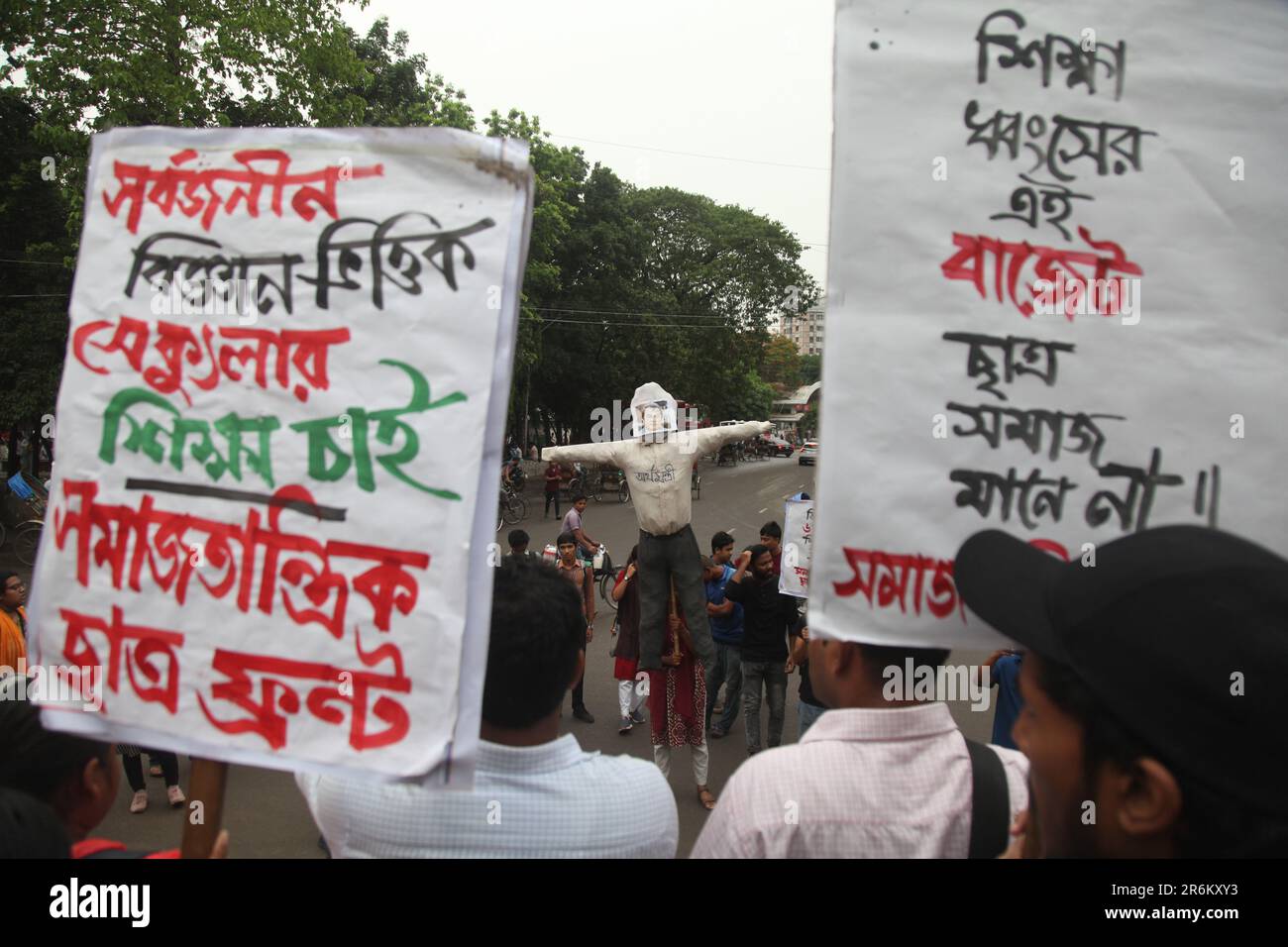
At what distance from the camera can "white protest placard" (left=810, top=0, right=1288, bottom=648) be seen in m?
1.63

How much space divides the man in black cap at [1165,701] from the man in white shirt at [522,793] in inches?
30.1

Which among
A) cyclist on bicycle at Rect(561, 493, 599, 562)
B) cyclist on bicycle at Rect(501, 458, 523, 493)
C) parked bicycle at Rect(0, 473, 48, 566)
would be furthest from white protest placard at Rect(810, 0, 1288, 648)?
cyclist on bicycle at Rect(501, 458, 523, 493)

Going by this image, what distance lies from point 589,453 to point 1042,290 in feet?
10.3

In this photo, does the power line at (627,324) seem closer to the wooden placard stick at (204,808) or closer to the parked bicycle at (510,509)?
the parked bicycle at (510,509)

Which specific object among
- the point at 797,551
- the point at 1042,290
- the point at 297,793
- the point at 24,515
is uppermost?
the point at 1042,290

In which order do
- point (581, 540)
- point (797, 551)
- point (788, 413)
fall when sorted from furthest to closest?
point (788, 413) < point (581, 540) < point (797, 551)

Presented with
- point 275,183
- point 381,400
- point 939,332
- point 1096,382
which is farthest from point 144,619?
point 1096,382

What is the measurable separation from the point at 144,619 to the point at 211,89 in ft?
46.3

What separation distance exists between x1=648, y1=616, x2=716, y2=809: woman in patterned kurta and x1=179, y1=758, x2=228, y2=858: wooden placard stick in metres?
3.84

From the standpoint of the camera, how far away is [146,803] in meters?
5.05

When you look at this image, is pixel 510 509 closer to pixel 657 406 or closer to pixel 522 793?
pixel 657 406

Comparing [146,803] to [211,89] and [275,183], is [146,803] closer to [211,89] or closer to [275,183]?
[275,183]

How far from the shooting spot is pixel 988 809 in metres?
1.69

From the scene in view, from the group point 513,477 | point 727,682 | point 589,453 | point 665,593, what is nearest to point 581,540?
point 727,682
